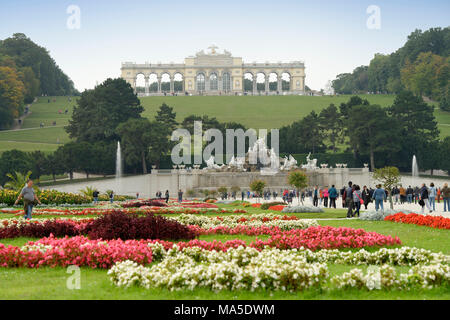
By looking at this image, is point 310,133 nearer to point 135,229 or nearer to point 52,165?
point 52,165

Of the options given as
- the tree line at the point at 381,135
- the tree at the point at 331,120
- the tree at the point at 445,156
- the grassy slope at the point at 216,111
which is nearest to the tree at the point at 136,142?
the grassy slope at the point at 216,111

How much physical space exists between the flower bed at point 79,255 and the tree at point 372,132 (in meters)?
48.5

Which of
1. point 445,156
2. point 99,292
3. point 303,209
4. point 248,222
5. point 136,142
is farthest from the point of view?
point 136,142

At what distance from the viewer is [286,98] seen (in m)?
95.0

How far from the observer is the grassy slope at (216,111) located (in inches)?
2616

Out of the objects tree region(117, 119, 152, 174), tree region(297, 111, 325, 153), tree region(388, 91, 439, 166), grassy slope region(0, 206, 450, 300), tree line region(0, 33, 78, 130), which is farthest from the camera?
tree line region(0, 33, 78, 130)

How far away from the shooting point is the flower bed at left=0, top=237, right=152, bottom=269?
8570 millimetres

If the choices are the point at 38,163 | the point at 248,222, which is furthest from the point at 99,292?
the point at 38,163

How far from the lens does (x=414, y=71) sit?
88938 millimetres

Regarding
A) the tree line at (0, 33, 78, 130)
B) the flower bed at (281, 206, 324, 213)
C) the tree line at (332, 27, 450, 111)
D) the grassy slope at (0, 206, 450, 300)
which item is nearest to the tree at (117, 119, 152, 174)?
the tree line at (0, 33, 78, 130)

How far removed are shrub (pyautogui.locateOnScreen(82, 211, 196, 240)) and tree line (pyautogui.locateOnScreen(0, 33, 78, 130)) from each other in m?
63.6

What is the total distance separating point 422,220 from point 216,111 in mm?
66628

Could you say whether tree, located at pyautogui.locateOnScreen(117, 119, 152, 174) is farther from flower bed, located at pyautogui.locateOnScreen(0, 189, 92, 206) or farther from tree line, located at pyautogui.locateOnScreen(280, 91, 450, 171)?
flower bed, located at pyautogui.locateOnScreen(0, 189, 92, 206)
